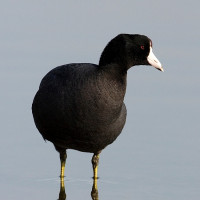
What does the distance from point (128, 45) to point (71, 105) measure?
2.91 ft

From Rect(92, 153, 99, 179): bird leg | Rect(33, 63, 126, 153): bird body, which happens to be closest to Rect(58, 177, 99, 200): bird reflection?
Rect(92, 153, 99, 179): bird leg

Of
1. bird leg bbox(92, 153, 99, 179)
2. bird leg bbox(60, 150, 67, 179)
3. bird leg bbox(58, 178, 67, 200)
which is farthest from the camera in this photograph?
bird leg bbox(92, 153, 99, 179)

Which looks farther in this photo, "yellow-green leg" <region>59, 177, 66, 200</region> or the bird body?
"yellow-green leg" <region>59, 177, 66, 200</region>

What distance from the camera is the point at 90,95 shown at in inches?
466

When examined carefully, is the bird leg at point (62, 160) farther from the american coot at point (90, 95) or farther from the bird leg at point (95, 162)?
the american coot at point (90, 95)

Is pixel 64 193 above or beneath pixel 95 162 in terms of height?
beneath

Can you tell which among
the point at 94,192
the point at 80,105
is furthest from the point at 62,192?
the point at 80,105

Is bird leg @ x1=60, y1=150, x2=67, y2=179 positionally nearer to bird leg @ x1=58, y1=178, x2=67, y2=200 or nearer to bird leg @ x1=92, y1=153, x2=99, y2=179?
Result: bird leg @ x1=58, y1=178, x2=67, y2=200

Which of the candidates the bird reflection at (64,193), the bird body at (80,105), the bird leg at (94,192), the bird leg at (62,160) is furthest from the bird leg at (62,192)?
the bird body at (80,105)

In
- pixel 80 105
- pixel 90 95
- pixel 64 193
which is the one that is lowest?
pixel 64 193

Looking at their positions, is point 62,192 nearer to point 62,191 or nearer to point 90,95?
point 62,191

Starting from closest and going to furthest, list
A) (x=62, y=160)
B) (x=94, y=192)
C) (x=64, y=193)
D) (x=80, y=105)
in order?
(x=80, y=105) < (x=64, y=193) < (x=94, y=192) < (x=62, y=160)

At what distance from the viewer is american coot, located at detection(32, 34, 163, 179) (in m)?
11.9

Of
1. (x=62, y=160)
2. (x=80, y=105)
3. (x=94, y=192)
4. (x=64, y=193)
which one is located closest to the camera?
(x=80, y=105)
